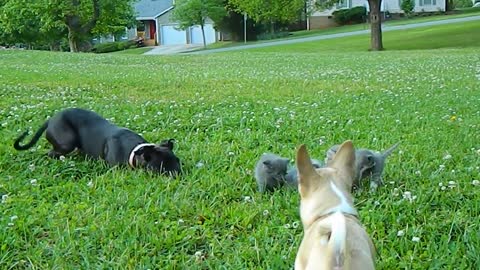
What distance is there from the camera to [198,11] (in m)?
43.4

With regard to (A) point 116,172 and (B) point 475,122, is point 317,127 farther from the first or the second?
(A) point 116,172

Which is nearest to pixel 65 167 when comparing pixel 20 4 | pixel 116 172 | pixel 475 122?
pixel 116 172

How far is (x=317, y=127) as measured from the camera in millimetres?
5820

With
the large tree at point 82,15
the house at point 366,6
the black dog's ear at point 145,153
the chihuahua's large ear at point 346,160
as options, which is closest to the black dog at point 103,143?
the black dog's ear at point 145,153

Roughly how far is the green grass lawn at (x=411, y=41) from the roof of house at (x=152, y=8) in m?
28.1

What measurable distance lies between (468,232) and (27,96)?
22.0 feet

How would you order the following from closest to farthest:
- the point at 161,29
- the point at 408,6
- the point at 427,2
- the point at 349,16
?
the point at 349,16, the point at 408,6, the point at 427,2, the point at 161,29

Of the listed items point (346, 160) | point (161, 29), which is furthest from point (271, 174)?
point (161, 29)

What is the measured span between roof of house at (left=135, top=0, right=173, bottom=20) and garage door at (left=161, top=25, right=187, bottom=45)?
1750 millimetres

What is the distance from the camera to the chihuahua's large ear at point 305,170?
1.92 meters

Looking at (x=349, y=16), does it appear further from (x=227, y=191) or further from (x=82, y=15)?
(x=227, y=191)

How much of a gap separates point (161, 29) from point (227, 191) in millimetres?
55001

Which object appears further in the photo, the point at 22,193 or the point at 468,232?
the point at 22,193

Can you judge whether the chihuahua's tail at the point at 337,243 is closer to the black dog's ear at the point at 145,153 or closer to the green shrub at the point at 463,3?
the black dog's ear at the point at 145,153
